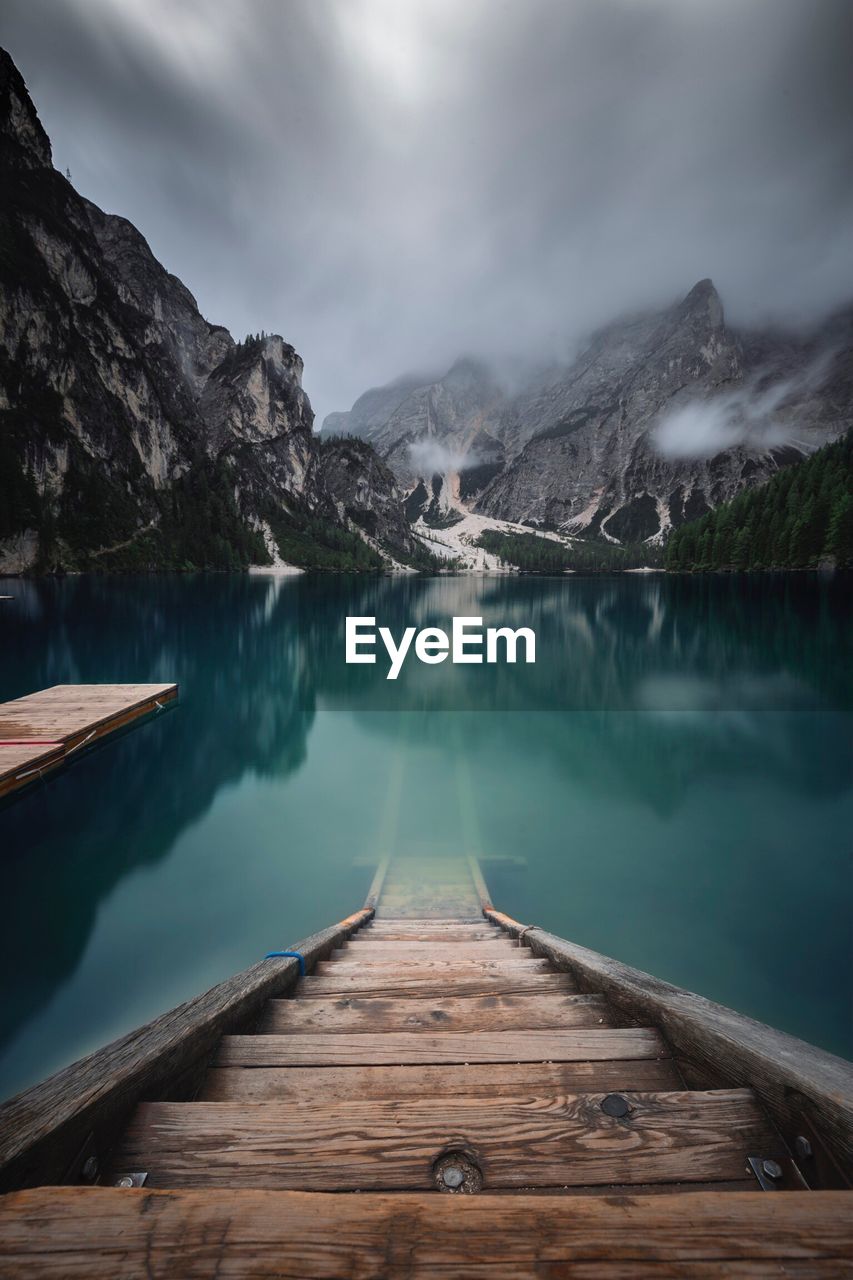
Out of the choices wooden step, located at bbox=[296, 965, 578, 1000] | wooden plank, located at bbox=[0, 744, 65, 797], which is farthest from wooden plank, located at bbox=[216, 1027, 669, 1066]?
wooden plank, located at bbox=[0, 744, 65, 797]

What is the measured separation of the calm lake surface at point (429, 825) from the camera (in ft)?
22.0

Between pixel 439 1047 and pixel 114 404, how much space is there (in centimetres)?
16487

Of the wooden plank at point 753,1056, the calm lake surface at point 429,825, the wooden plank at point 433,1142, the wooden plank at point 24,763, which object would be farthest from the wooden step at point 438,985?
the wooden plank at point 24,763

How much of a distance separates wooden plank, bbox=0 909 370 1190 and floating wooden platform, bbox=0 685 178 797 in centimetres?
1067

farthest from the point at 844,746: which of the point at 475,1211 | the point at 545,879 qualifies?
the point at 475,1211

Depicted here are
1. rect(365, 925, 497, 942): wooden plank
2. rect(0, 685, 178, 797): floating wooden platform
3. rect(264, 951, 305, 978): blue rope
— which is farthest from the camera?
rect(0, 685, 178, 797): floating wooden platform

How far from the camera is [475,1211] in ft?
4.29

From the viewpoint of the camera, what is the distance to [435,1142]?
1.89m

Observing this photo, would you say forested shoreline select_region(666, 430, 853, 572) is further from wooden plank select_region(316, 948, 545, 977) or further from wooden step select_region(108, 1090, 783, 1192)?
wooden step select_region(108, 1090, 783, 1192)

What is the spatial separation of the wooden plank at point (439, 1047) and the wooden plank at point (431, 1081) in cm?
7

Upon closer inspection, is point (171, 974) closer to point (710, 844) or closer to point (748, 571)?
point (710, 844)

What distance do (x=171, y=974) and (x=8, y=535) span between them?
113 m

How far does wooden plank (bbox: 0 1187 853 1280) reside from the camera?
1.15 meters

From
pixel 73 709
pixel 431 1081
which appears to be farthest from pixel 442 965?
pixel 73 709
